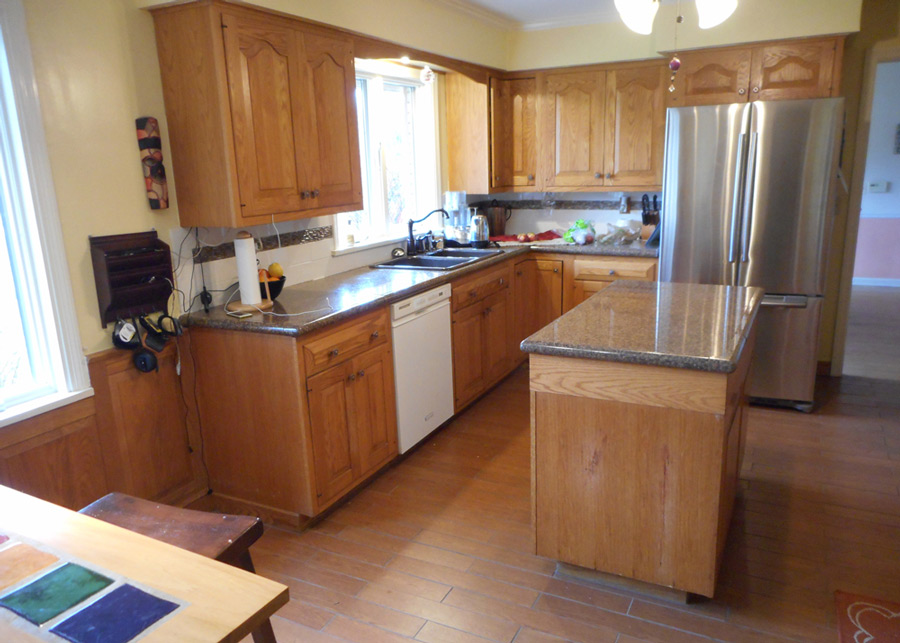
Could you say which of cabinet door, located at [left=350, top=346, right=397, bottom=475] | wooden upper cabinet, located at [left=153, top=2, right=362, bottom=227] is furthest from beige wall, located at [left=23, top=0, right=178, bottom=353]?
cabinet door, located at [left=350, top=346, right=397, bottom=475]

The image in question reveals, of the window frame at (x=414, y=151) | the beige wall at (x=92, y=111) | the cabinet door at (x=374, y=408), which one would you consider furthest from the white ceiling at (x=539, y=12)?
the cabinet door at (x=374, y=408)

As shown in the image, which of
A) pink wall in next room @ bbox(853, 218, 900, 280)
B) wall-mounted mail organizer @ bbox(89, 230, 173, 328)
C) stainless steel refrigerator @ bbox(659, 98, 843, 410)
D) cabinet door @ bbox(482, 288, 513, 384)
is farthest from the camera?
pink wall in next room @ bbox(853, 218, 900, 280)

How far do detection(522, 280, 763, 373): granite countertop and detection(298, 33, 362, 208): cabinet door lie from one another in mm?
1308

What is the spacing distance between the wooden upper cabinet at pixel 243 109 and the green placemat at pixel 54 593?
166cm

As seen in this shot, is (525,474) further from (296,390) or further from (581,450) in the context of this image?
(296,390)

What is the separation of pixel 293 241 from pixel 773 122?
2654 mm

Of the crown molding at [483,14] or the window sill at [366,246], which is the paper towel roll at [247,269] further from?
the crown molding at [483,14]

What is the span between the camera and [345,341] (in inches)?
107

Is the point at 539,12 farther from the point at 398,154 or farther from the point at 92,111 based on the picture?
the point at 92,111

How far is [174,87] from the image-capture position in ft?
8.31

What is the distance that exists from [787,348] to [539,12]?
260cm

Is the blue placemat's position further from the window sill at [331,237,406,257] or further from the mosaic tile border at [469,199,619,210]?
the mosaic tile border at [469,199,619,210]

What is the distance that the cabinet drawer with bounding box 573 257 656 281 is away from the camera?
420 centimetres

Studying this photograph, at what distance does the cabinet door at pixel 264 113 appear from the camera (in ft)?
8.16
